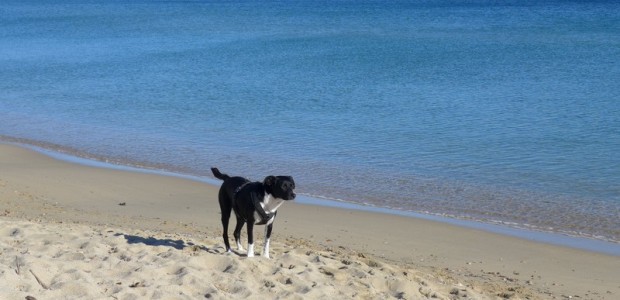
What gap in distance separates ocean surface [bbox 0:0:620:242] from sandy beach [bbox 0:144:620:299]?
1609mm

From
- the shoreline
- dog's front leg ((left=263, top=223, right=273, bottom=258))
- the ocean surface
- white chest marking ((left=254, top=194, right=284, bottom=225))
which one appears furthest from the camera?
the ocean surface

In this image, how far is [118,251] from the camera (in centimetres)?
838

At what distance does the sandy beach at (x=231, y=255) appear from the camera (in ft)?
24.3

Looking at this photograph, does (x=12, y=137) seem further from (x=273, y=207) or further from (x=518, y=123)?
(x=273, y=207)

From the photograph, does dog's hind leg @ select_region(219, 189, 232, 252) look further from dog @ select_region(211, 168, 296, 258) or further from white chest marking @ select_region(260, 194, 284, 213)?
white chest marking @ select_region(260, 194, 284, 213)

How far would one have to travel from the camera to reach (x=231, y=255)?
8.47 metres

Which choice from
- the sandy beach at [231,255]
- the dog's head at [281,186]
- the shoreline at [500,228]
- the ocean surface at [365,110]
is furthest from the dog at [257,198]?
the ocean surface at [365,110]

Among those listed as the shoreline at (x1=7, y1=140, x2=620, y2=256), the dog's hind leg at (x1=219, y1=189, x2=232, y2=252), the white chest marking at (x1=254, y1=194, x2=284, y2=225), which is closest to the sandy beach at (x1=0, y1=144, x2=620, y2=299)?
the dog's hind leg at (x1=219, y1=189, x2=232, y2=252)

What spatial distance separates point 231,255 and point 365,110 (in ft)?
49.5

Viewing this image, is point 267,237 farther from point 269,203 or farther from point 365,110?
point 365,110

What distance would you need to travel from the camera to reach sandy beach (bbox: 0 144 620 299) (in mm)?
7406

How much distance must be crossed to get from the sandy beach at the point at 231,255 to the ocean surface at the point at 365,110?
1609 mm

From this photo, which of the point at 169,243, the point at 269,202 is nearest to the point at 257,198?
the point at 269,202

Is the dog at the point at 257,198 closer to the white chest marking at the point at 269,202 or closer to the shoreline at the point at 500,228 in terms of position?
the white chest marking at the point at 269,202
